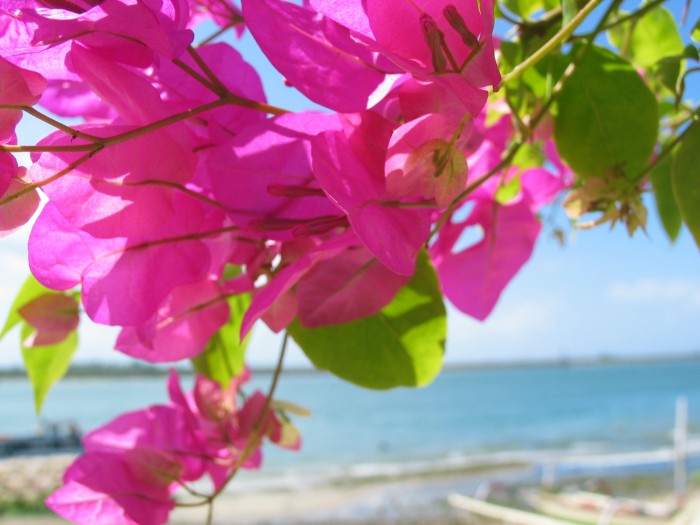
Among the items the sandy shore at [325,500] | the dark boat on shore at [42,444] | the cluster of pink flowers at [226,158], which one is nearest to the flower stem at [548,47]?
the cluster of pink flowers at [226,158]

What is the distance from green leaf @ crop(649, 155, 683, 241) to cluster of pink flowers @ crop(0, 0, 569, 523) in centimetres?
16

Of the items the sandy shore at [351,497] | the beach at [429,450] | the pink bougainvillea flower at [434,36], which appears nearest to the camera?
the pink bougainvillea flower at [434,36]

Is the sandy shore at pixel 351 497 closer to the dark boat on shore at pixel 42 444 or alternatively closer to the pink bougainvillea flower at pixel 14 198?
the dark boat on shore at pixel 42 444

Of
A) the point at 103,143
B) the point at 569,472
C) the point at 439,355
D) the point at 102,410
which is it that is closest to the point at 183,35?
the point at 103,143

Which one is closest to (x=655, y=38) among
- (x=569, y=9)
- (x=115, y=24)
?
(x=569, y=9)

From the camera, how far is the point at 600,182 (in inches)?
9.4

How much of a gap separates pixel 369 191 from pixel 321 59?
30mm

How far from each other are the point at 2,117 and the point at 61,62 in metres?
0.03

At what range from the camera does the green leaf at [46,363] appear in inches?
14.4

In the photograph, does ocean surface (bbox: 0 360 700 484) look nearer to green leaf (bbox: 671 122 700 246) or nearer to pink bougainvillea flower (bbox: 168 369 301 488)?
pink bougainvillea flower (bbox: 168 369 301 488)

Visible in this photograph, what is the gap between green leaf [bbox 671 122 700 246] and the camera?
0.71 feet

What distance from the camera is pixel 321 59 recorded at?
0.15 metres

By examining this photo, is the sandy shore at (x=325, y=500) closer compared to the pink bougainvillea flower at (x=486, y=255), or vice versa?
the pink bougainvillea flower at (x=486, y=255)

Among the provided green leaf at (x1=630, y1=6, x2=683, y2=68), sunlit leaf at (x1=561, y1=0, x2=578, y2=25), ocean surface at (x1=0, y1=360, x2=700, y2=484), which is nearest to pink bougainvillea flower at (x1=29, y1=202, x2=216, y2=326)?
sunlit leaf at (x1=561, y1=0, x2=578, y2=25)
